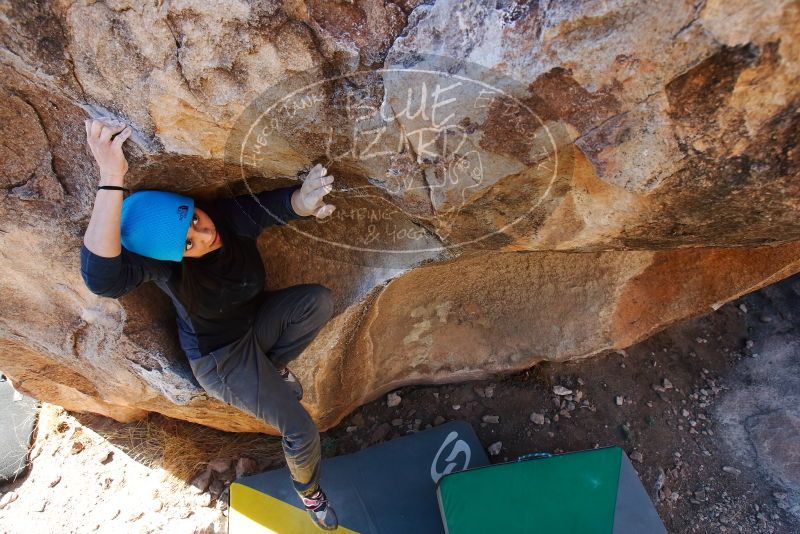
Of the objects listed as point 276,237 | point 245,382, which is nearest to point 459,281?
point 276,237

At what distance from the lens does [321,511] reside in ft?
5.95

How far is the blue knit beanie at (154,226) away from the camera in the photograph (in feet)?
4.02

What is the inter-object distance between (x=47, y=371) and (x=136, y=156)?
3.50ft

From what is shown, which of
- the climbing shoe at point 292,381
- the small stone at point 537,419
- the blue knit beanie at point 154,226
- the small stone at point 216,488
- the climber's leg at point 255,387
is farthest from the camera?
the small stone at point 537,419

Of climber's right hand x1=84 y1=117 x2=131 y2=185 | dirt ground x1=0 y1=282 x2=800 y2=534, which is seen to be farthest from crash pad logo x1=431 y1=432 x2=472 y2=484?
climber's right hand x1=84 y1=117 x2=131 y2=185

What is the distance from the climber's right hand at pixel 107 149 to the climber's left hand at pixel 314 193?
381mm

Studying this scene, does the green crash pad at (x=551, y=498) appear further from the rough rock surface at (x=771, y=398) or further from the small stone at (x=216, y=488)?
the small stone at (x=216, y=488)

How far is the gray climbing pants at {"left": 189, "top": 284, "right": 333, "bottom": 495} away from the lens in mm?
1498

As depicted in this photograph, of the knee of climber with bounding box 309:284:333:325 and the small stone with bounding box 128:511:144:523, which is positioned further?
the small stone with bounding box 128:511:144:523

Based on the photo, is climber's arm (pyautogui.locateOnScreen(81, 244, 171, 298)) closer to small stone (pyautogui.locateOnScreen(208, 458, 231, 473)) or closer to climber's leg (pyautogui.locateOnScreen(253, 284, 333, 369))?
climber's leg (pyautogui.locateOnScreen(253, 284, 333, 369))

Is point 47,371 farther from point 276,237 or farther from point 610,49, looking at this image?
point 610,49

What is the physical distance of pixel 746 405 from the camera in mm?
2250

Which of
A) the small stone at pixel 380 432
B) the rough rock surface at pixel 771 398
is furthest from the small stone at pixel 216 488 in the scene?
the rough rock surface at pixel 771 398

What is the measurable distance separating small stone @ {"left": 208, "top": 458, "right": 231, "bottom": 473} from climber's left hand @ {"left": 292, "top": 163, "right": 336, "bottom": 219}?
1.26m
